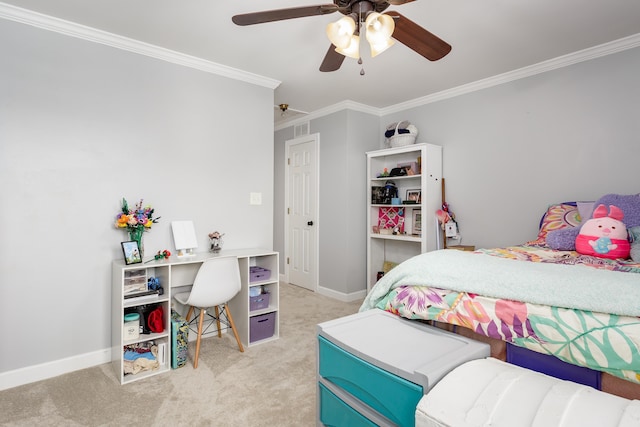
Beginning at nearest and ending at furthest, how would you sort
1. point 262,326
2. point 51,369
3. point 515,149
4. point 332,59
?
point 332,59, point 51,369, point 262,326, point 515,149

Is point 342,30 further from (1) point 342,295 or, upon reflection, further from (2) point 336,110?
(1) point 342,295

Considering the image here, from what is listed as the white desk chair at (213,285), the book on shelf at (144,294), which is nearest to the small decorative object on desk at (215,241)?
the white desk chair at (213,285)

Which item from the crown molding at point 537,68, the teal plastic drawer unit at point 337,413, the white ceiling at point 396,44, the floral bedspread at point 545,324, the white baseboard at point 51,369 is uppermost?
the white ceiling at point 396,44

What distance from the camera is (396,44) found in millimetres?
2646

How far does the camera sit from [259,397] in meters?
2.05

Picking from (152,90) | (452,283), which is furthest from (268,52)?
(452,283)

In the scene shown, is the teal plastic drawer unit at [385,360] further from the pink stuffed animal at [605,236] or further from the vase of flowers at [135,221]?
the vase of flowers at [135,221]

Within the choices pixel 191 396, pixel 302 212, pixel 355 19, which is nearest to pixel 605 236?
pixel 355 19

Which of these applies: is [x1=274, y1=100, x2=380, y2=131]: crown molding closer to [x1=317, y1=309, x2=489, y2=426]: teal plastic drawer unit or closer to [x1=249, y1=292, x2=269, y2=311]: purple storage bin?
[x1=249, y1=292, x2=269, y2=311]: purple storage bin

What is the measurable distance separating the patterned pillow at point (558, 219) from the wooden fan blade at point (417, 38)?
1.60 m

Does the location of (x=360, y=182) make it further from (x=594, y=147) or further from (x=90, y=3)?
(x=90, y=3)

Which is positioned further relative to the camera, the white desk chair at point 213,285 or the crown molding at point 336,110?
the crown molding at point 336,110

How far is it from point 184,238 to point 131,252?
0.44 meters

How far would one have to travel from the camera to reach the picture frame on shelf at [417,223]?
3861 millimetres
